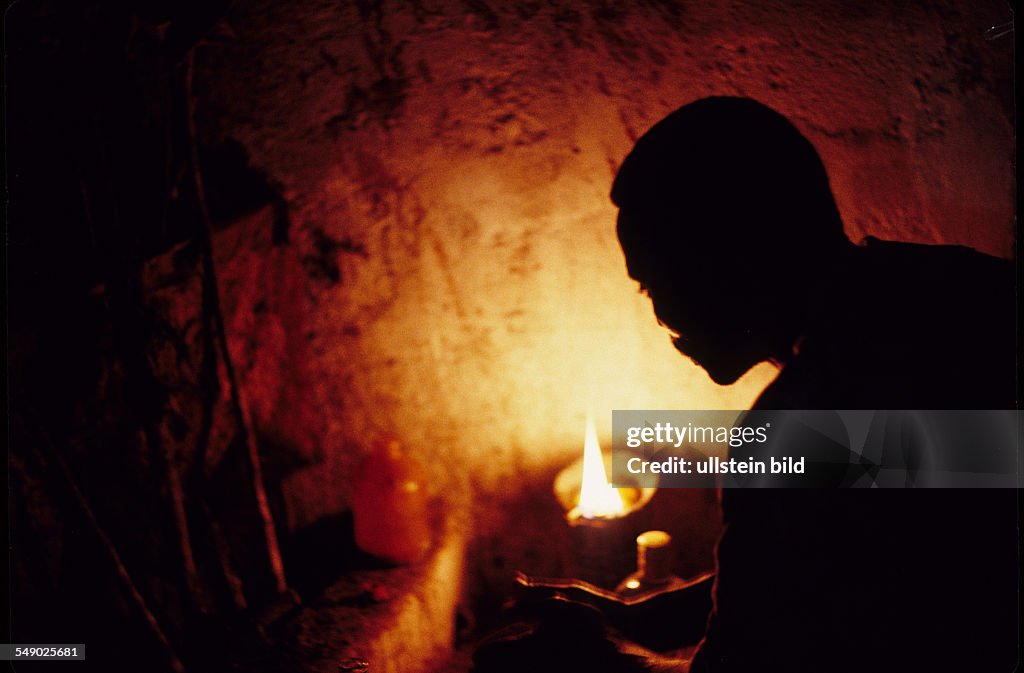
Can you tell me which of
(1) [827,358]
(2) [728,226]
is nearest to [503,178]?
(2) [728,226]

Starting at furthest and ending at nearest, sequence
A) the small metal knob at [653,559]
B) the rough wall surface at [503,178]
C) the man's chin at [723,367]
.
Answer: the small metal knob at [653,559], the rough wall surface at [503,178], the man's chin at [723,367]

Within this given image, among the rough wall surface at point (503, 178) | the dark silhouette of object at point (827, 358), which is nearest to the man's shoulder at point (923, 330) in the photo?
the dark silhouette of object at point (827, 358)

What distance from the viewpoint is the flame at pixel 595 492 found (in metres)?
1.20

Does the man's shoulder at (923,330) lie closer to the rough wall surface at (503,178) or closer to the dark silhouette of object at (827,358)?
the dark silhouette of object at (827,358)

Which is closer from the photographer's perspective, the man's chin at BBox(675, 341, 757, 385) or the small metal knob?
the man's chin at BBox(675, 341, 757, 385)

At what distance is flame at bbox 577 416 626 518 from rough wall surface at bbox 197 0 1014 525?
Answer: 0.20 meters

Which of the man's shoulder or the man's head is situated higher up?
the man's head

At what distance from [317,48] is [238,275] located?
457mm

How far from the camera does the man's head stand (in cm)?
72

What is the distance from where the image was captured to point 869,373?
2.36ft

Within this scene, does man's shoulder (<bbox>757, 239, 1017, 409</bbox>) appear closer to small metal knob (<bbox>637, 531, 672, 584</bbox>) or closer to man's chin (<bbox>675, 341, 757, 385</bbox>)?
man's chin (<bbox>675, 341, 757, 385</bbox>)

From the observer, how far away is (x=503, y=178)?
4.29 ft

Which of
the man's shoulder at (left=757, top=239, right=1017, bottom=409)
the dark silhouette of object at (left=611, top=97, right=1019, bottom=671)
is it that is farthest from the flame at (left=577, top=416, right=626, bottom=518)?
the man's shoulder at (left=757, top=239, right=1017, bottom=409)

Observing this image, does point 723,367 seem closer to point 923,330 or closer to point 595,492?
point 923,330
